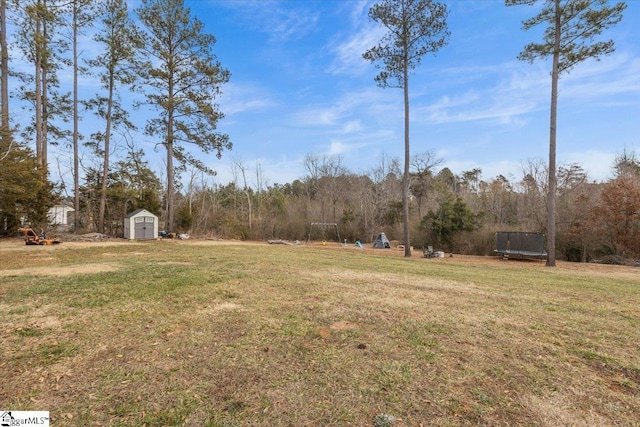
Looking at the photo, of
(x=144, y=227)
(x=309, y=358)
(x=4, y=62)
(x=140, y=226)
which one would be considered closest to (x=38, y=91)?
(x=4, y=62)

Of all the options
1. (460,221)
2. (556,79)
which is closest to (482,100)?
(556,79)

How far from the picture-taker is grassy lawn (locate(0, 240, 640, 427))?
5.58 feet

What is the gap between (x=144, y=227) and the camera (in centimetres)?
1638

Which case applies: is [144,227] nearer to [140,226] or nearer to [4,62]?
[140,226]

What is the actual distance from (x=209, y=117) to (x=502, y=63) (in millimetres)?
14565

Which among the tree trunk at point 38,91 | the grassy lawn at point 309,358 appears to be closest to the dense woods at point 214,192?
the tree trunk at point 38,91

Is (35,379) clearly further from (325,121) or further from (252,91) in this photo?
(325,121)

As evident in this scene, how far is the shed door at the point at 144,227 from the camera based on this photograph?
16.2m

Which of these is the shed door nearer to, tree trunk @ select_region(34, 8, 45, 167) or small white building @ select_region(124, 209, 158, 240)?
small white building @ select_region(124, 209, 158, 240)

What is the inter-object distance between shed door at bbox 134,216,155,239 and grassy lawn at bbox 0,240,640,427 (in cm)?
1319

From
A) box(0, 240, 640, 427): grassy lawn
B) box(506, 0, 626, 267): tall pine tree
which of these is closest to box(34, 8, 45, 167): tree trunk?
box(0, 240, 640, 427): grassy lawn

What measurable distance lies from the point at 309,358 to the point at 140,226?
660 inches

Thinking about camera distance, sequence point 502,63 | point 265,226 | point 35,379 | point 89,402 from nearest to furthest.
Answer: point 89,402 → point 35,379 → point 502,63 → point 265,226

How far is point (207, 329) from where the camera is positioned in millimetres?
2773
